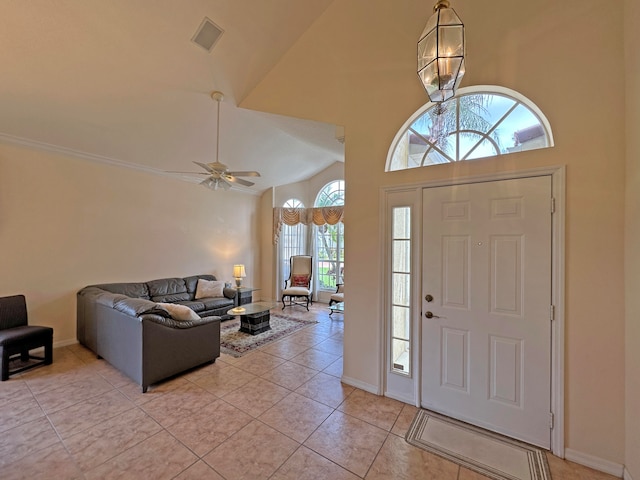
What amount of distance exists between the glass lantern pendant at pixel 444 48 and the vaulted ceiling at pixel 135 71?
227 centimetres

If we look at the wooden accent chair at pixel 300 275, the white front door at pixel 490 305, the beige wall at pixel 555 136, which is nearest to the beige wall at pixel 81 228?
the wooden accent chair at pixel 300 275

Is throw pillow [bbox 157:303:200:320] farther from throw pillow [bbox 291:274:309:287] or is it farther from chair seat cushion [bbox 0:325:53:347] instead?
throw pillow [bbox 291:274:309:287]

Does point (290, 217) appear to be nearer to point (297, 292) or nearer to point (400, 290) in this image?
point (297, 292)

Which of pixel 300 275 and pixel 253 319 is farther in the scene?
pixel 300 275

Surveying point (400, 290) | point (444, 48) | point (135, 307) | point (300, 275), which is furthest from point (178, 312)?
point (300, 275)

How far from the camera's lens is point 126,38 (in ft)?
8.60

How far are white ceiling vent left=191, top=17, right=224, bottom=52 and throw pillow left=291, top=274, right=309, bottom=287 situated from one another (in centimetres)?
489

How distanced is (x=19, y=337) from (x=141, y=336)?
62.2 inches

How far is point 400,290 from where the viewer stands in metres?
2.71

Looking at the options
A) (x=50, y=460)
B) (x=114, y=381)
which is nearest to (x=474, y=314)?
(x=50, y=460)

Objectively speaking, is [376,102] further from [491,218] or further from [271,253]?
[271,253]

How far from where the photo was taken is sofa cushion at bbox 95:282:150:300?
431 cm

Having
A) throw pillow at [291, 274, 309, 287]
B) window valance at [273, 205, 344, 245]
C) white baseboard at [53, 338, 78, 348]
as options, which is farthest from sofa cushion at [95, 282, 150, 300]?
window valance at [273, 205, 344, 245]

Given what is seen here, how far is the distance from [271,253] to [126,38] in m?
5.22
